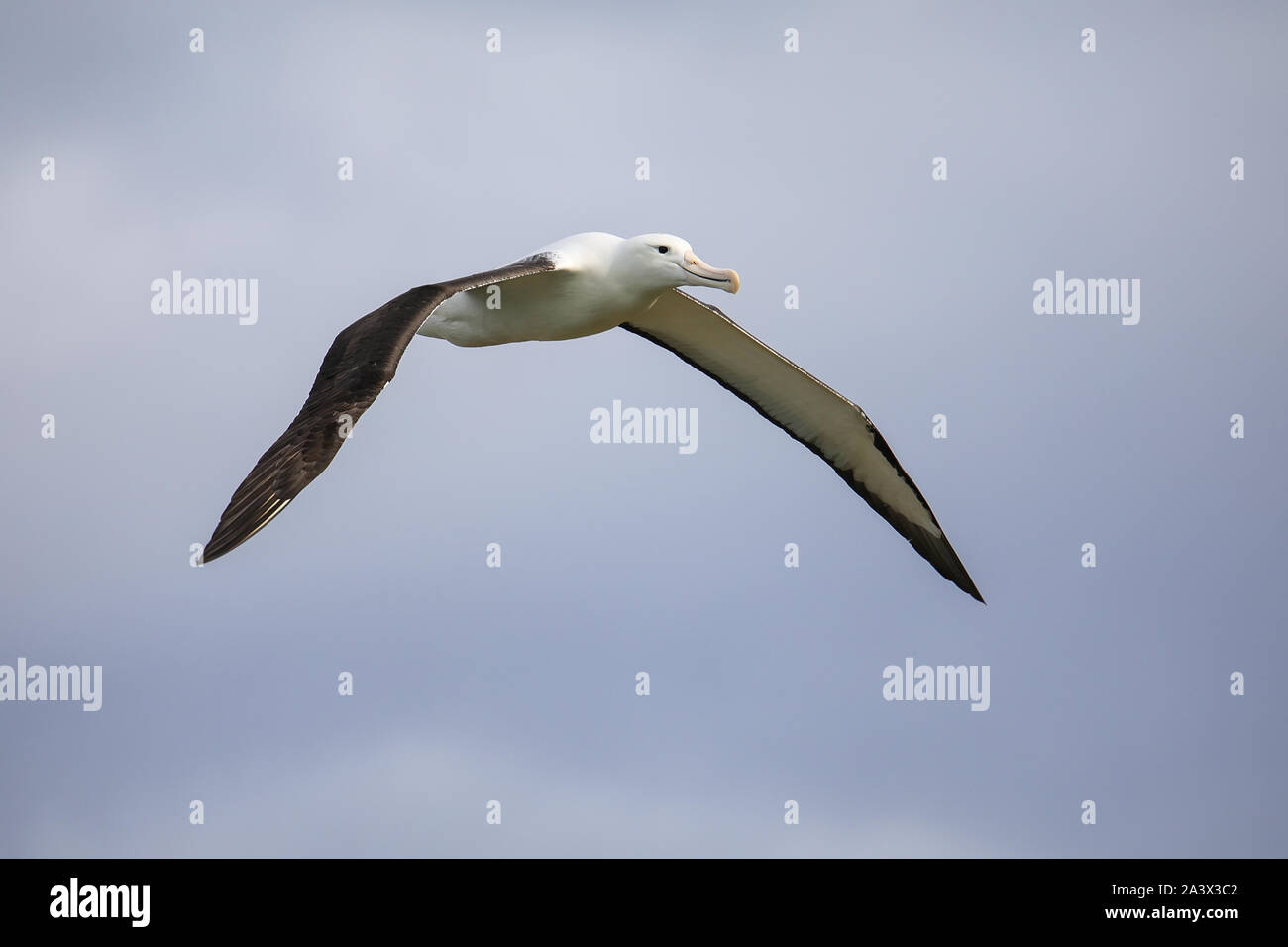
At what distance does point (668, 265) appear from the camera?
54.3ft

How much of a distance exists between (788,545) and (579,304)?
7.09 metres

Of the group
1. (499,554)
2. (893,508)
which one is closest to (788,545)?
(893,508)

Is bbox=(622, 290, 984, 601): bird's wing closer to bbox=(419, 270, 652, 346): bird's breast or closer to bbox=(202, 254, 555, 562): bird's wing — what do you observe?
bbox=(419, 270, 652, 346): bird's breast

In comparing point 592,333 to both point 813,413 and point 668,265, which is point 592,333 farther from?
point 813,413

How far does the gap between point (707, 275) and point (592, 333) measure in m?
1.75

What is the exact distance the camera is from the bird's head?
16.3 meters

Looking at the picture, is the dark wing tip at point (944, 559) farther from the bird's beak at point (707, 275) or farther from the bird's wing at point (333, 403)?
the bird's wing at point (333, 403)

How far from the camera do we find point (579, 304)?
17047 millimetres

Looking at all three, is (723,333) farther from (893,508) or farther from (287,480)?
(287,480)

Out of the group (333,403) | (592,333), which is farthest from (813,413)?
(333,403)

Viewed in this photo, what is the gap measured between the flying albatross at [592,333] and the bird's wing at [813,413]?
0.06ft

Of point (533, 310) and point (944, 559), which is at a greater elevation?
point (533, 310)

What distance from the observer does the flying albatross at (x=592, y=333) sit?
1363 centimetres

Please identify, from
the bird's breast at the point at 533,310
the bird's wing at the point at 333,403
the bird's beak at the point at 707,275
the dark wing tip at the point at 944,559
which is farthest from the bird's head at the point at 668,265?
the dark wing tip at the point at 944,559
